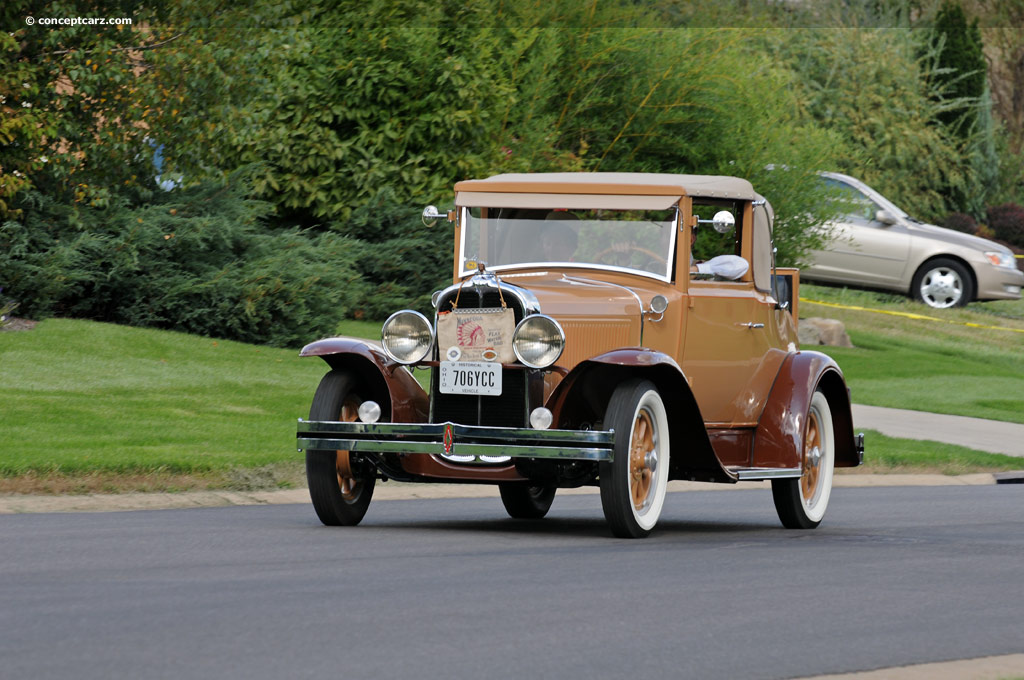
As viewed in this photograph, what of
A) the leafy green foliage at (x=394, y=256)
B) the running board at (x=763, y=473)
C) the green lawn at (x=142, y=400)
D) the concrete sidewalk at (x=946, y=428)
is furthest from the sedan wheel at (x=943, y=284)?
the running board at (x=763, y=473)

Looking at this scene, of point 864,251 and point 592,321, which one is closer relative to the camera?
point 592,321

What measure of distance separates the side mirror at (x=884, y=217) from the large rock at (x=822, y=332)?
3.55m

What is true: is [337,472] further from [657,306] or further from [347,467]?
[657,306]

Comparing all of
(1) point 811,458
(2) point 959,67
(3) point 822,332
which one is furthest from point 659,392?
(2) point 959,67

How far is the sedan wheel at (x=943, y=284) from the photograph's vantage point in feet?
97.3

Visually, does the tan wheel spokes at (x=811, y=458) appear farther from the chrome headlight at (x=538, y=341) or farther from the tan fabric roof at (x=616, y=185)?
the chrome headlight at (x=538, y=341)

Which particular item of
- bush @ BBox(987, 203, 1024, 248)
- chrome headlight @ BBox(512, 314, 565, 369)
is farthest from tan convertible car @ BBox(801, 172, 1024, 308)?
chrome headlight @ BBox(512, 314, 565, 369)

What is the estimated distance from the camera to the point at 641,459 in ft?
30.2

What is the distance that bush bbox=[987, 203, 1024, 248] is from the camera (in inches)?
1644

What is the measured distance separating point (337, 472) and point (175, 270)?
10763 millimetres

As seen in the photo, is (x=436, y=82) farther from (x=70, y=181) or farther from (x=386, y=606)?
(x=386, y=606)

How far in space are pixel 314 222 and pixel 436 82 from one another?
9.43 feet

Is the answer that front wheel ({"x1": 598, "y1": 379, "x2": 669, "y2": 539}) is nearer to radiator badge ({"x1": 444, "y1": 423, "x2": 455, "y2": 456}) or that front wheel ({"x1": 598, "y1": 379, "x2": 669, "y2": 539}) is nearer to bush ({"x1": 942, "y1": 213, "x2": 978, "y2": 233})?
radiator badge ({"x1": 444, "y1": 423, "x2": 455, "y2": 456})

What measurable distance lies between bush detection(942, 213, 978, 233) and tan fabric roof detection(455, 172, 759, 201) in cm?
3079
